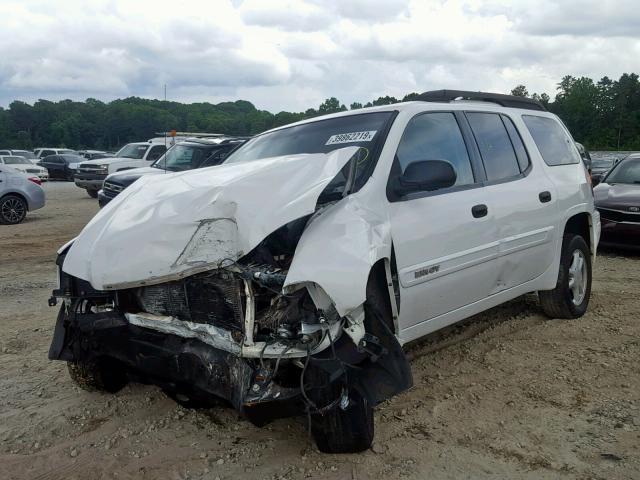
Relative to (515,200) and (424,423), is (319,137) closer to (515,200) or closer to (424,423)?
(515,200)

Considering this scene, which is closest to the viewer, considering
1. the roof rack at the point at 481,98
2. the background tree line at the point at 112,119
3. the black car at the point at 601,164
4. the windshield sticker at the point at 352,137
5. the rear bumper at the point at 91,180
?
the windshield sticker at the point at 352,137

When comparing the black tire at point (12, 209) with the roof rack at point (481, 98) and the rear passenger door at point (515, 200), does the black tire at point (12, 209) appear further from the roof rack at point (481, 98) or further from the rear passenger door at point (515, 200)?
the rear passenger door at point (515, 200)

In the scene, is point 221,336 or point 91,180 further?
point 91,180

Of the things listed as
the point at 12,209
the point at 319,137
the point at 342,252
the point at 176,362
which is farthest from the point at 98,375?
the point at 12,209

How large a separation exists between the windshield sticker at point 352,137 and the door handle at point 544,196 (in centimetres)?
171

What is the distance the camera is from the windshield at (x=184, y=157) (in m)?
13.1

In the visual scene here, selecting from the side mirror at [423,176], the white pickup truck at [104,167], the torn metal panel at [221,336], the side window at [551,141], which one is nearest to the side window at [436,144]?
the side mirror at [423,176]

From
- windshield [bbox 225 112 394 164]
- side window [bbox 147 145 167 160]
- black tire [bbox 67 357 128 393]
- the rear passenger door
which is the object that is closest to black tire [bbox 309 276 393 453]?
windshield [bbox 225 112 394 164]

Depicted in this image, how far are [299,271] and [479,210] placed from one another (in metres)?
1.79

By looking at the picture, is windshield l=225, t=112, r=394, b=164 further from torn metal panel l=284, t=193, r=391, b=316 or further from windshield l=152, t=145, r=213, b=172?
windshield l=152, t=145, r=213, b=172

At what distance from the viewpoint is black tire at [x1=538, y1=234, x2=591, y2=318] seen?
5188mm

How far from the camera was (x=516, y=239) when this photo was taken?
4.42m

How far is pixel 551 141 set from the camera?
17.7 feet

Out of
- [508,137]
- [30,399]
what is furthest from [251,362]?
[508,137]
